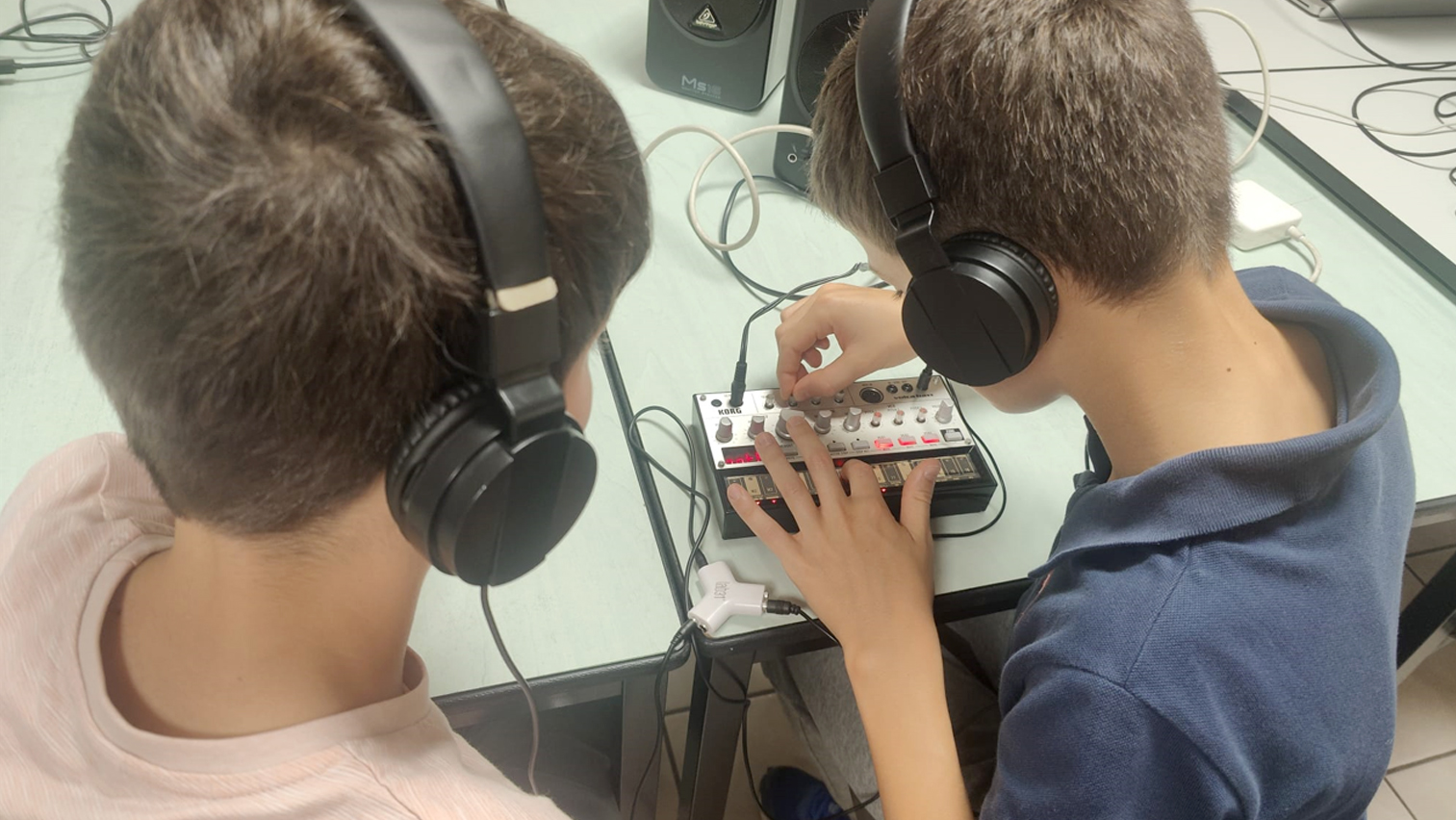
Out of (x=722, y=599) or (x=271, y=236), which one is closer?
(x=271, y=236)

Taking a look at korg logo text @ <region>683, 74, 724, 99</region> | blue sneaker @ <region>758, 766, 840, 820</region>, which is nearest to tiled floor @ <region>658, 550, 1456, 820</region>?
blue sneaker @ <region>758, 766, 840, 820</region>

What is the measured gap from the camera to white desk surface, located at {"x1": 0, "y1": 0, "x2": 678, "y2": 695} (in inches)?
28.3

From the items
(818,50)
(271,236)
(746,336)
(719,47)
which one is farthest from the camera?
(719,47)

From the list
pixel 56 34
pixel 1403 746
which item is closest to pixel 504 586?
pixel 56 34

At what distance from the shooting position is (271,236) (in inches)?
15.0

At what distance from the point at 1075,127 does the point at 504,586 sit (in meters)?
0.54

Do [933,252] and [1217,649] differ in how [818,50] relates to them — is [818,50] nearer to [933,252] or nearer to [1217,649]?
[933,252]

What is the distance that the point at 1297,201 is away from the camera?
48.5 inches

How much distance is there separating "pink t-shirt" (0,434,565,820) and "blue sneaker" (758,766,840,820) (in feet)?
2.50

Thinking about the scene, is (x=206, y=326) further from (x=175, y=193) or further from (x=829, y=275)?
(x=829, y=275)

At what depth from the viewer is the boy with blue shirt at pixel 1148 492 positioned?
0.61 metres

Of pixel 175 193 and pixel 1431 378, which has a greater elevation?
pixel 175 193

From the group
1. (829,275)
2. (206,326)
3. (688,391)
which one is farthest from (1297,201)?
(206,326)

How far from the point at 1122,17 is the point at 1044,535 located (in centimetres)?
43
